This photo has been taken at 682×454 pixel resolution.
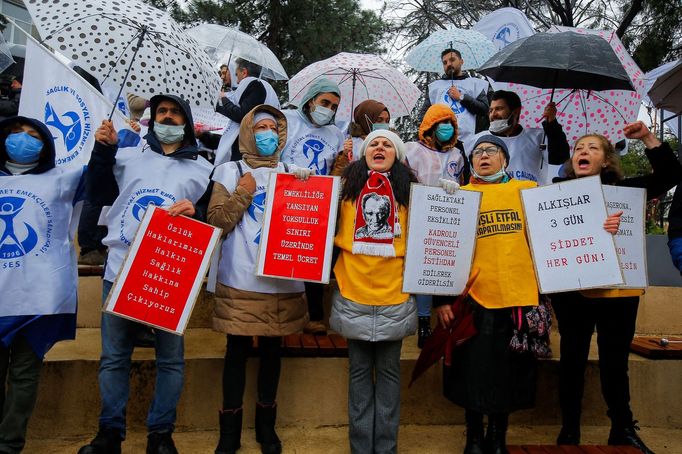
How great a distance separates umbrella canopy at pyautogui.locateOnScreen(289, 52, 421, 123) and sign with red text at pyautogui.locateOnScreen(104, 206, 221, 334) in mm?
2629

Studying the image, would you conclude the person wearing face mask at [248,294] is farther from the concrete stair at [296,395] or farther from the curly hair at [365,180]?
the concrete stair at [296,395]

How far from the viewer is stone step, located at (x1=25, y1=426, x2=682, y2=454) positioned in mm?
3811

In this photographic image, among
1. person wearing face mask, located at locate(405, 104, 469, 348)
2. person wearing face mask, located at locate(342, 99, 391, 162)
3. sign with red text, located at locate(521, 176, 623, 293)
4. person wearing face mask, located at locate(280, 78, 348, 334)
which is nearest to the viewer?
sign with red text, located at locate(521, 176, 623, 293)

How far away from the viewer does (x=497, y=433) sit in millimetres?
3594

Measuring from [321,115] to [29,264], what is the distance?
8.18 ft

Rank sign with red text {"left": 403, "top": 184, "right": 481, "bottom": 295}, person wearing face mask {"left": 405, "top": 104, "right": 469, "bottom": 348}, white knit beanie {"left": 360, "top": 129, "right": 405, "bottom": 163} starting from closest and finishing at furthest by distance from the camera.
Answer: sign with red text {"left": 403, "top": 184, "right": 481, "bottom": 295}, white knit beanie {"left": 360, "top": 129, "right": 405, "bottom": 163}, person wearing face mask {"left": 405, "top": 104, "right": 469, "bottom": 348}

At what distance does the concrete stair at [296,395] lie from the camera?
156 inches

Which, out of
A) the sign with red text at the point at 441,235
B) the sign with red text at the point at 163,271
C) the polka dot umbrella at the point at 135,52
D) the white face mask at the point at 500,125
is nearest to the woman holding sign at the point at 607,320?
the sign with red text at the point at 441,235

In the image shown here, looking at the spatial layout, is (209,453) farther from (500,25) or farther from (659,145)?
(500,25)

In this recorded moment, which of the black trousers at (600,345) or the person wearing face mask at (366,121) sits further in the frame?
the person wearing face mask at (366,121)

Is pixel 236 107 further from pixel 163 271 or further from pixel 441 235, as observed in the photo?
pixel 441 235

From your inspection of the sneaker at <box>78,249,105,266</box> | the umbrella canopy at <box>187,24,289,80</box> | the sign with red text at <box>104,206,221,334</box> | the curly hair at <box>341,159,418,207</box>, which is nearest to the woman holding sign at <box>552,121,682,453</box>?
the curly hair at <box>341,159,418,207</box>

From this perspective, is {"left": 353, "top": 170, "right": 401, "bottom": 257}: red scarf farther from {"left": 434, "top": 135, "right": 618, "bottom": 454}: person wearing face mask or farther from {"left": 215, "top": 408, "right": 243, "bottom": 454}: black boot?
{"left": 215, "top": 408, "right": 243, "bottom": 454}: black boot

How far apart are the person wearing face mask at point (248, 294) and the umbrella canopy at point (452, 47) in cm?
384
